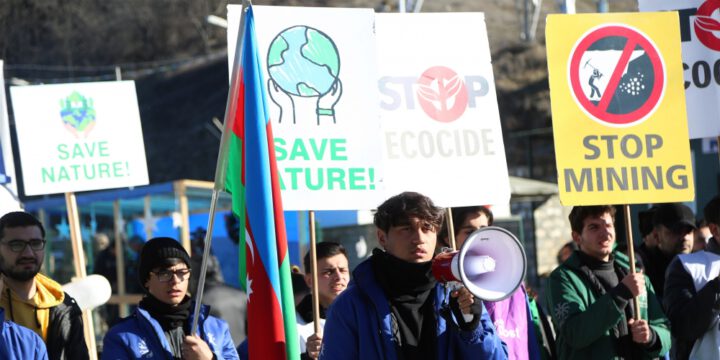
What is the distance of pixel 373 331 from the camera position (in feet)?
13.7

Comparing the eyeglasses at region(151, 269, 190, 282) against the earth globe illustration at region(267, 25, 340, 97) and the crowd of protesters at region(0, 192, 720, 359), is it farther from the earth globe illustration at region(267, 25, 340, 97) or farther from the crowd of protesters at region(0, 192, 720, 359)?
the earth globe illustration at region(267, 25, 340, 97)

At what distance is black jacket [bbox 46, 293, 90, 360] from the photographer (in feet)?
18.5

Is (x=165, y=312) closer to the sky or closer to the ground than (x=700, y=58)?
closer to the ground

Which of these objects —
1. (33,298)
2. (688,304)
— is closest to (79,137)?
(33,298)

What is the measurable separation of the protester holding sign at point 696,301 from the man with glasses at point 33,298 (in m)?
2.92

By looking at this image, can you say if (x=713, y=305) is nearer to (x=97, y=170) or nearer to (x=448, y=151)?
(x=448, y=151)

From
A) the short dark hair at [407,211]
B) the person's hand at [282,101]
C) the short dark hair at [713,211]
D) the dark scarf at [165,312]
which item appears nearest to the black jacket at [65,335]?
the dark scarf at [165,312]

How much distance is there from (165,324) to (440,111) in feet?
6.49

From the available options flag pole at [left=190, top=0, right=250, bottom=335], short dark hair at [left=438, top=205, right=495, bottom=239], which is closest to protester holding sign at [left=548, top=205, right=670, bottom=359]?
short dark hair at [left=438, top=205, right=495, bottom=239]

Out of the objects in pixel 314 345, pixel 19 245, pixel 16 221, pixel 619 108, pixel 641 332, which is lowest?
pixel 641 332

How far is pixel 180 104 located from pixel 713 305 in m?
28.4

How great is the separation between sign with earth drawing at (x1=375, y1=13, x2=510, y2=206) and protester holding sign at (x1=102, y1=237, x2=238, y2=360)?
1.29 metres

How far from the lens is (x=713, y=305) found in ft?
19.1

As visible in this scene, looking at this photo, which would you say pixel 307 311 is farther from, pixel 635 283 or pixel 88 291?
pixel 635 283
